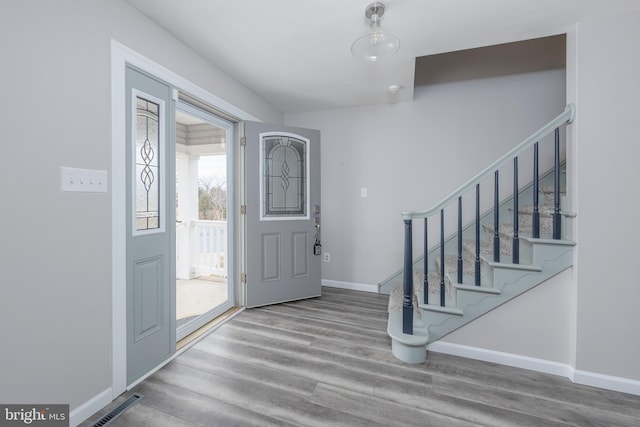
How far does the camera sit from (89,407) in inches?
56.7

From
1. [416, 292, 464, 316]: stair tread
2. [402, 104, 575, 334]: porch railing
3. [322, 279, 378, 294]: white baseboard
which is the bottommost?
[322, 279, 378, 294]: white baseboard

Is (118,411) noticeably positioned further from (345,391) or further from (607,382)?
(607,382)

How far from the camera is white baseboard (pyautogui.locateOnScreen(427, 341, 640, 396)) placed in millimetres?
1667

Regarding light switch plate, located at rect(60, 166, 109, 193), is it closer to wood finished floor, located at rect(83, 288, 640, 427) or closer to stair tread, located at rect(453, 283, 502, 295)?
wood finished floor, located at rect(83, 288, 640, 427)

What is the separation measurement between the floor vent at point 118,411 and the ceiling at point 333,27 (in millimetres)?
2371

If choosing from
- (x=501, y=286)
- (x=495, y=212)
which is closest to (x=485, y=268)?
(x=501, y=286)

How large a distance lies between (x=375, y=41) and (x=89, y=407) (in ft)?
8.57

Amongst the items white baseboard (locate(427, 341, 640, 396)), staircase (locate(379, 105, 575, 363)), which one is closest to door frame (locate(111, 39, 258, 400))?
staircase (locate(379, 105, 575, 363))

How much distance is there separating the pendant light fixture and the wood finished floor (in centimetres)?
211

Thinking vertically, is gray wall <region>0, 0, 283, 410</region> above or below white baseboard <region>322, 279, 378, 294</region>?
above

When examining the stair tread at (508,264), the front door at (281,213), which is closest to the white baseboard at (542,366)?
the stair tread at (508,264)

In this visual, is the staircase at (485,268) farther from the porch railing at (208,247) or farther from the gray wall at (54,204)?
the porch railing at (208,247)

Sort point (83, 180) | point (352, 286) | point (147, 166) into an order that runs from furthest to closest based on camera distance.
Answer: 1. point (352, 286)
2. point (147, 166)
3. point (83, 180)

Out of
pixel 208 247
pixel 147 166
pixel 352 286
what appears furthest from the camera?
pixel 208 247
